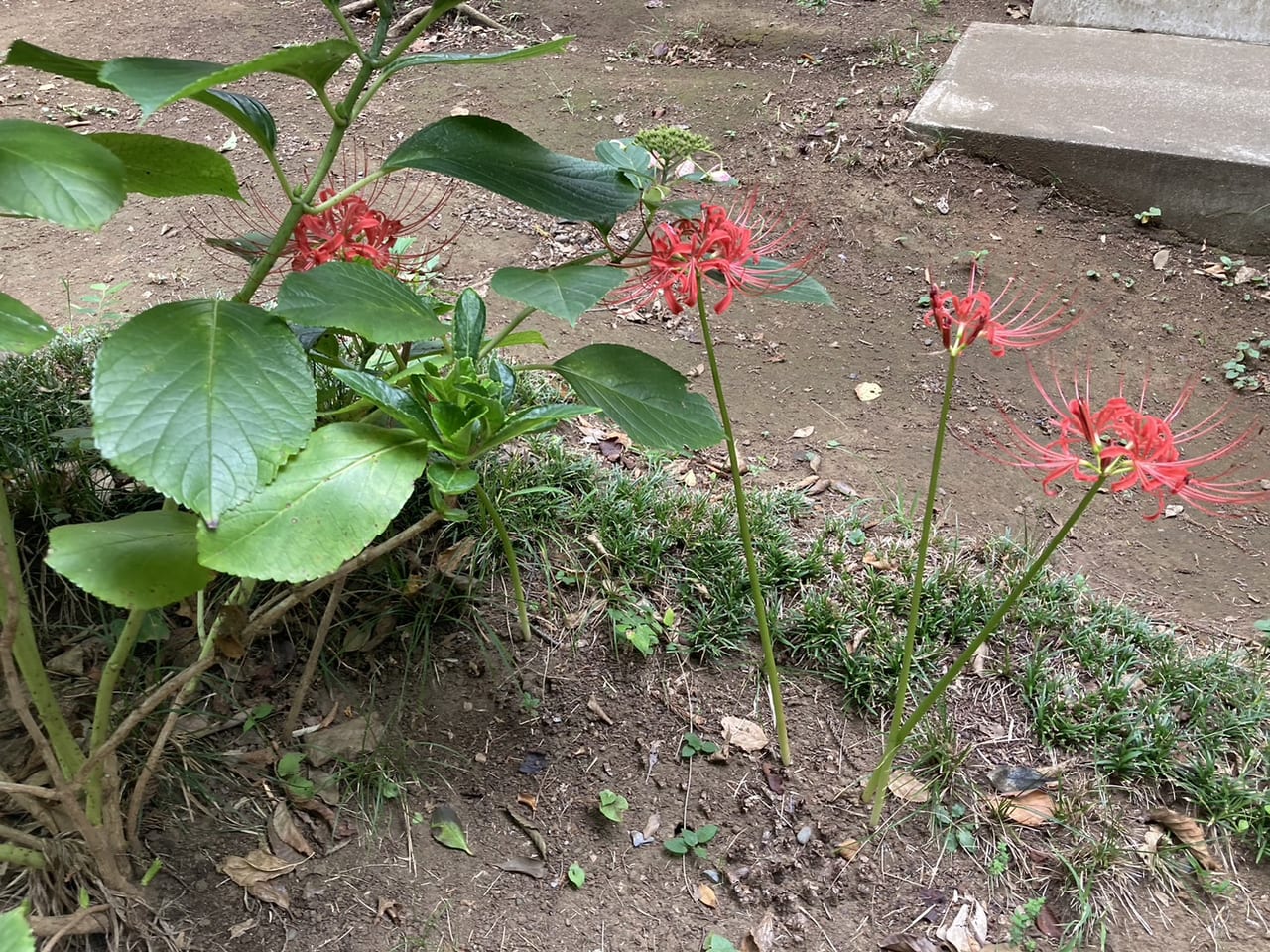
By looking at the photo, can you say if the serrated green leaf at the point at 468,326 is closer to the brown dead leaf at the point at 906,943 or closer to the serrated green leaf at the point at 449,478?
the serrated green leaf at the point at 449,478

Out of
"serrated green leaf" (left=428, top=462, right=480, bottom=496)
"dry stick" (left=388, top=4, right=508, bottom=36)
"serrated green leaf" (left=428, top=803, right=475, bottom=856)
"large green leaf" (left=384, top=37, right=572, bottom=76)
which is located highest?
"large green leaf" (left=384, top=37, right=572, bottom=76)

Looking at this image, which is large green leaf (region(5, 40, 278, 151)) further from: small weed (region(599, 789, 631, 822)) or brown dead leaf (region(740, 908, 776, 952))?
brown dead leaf (region(740, 908, 776, 952))

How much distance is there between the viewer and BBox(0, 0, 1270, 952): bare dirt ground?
165 cm

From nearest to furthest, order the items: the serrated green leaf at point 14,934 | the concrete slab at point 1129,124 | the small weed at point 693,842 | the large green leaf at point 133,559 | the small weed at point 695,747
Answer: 1. the serrated green leaf at point 14,934
2. the large green leaf at point 133,559
3. the small weed at point 693,842
4. the small weed at point 695,747
5. the concrete slab at point 1129,124

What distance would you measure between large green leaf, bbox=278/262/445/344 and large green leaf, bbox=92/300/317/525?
5 centimetres

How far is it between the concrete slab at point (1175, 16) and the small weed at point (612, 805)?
4760 mm

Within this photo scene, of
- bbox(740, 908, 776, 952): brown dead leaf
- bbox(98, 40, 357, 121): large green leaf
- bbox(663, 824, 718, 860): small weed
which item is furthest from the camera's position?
bbox(663, 824, 718, 860): small weed

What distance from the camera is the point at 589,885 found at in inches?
66.1

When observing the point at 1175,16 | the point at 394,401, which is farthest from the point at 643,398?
the point at 1175,16

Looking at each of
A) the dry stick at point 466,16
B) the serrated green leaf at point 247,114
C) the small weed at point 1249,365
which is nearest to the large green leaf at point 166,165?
the serrated green leaf at point 247,114

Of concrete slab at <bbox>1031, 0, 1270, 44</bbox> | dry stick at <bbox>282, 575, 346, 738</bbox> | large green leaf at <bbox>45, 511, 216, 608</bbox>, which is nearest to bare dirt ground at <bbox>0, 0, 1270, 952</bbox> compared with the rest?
dry stick at <bbox>282, 575, 346, 738</bbox>

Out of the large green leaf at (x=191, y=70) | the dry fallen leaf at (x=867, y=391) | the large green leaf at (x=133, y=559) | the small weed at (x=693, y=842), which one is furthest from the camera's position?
the dry fallen leaf at (x=867, y=391)

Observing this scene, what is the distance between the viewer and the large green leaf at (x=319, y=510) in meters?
1.05

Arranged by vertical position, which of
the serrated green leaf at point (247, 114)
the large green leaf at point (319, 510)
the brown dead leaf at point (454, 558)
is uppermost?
the serrated green leaf at point (247, 114)
